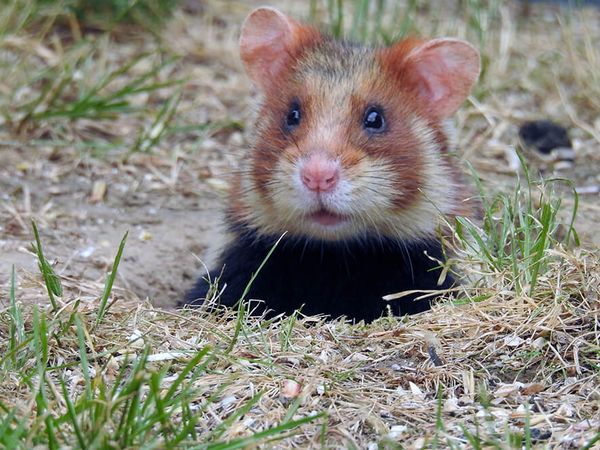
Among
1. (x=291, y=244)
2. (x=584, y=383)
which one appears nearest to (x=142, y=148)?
(x=291, y=244)

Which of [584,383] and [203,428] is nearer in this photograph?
[203,428]

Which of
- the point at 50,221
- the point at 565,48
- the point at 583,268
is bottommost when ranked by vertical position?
the point at 50,221

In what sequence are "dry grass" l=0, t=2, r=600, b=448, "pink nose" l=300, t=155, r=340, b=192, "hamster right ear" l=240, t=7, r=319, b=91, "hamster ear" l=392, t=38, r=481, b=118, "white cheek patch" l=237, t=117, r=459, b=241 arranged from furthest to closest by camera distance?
"hamster right ear" l=240, t=7, r=319, b=91 → "hamster ear" l=392, t=38, r=481, b=118 → "white cheek patch" l=237, t=117, r=459, b=241 → "pink nose" l=300, t=155, r=340, b=192 → "dry grass" l=0, t=2, r=600, b=448

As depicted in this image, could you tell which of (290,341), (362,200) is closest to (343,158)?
(362,200)

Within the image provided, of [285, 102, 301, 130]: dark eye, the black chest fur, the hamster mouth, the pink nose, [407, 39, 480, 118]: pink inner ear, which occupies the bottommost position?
the black chest fur

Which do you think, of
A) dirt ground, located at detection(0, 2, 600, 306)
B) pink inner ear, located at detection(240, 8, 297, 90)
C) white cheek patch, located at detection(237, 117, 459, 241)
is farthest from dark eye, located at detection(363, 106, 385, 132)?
dirt ground, located at detection(0, 2, 600, 306)

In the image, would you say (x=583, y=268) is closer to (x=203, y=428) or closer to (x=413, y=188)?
(x=413, y=188)

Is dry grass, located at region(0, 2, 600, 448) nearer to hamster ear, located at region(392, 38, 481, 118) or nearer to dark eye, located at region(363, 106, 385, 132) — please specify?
dark eye, located at region(363, 106, 385, 132)
